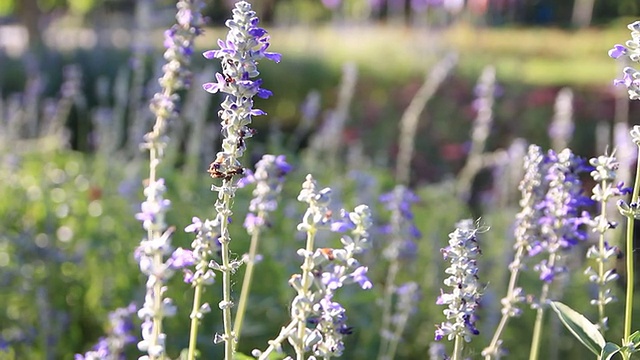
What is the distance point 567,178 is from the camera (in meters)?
2.21

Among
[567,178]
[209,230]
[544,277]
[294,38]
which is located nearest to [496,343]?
[544,277]

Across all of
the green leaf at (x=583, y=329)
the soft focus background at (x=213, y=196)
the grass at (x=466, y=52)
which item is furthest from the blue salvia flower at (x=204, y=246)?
the grass at (x=466, y=52)

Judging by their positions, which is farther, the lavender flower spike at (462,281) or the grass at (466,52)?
the grass at (466,52)

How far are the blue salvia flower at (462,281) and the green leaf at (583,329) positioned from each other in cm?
25

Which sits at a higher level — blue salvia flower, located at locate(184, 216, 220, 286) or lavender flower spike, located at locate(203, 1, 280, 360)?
lavender flower spike, located at locate(203, 1, 280, 360)

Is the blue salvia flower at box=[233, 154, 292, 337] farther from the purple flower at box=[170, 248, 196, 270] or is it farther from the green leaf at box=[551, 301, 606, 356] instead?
the green leaf at box=[551, 301, 606, 356]

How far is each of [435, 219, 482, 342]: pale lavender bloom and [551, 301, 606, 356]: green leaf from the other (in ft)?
0.82

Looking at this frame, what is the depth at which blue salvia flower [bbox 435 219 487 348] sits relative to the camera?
67.3 inches

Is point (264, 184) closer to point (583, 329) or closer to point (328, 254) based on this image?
point (328, 254)

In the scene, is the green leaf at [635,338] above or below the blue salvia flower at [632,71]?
below

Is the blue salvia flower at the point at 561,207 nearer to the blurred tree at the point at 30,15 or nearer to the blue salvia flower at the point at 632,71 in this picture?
the blue salvia flower at the point at 632,71

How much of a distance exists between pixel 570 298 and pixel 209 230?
3308 mm

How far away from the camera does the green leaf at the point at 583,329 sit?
193cm

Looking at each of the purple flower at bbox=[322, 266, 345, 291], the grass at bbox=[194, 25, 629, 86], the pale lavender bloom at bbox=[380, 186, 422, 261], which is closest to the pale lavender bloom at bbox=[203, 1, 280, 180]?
the purple flower at bbox=[322, 266, 345, 291]
